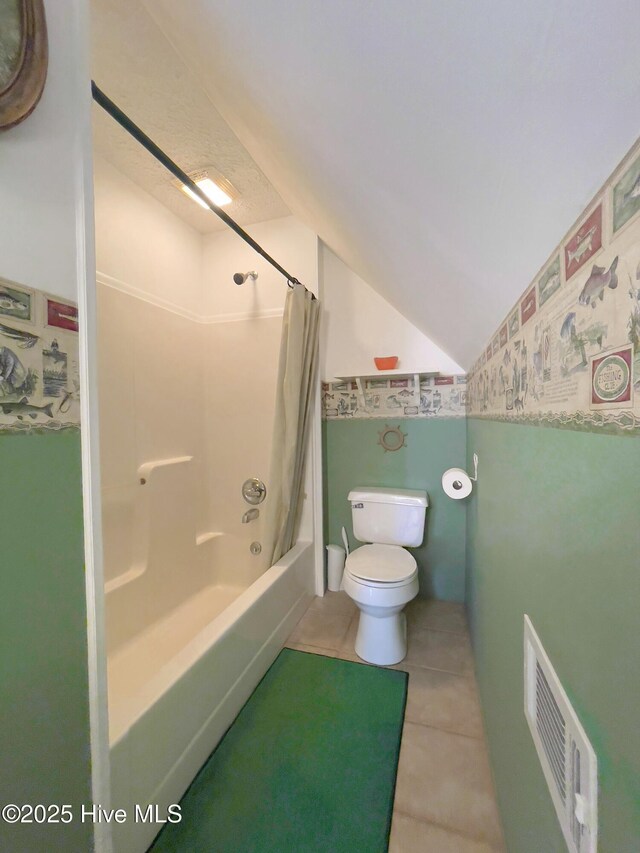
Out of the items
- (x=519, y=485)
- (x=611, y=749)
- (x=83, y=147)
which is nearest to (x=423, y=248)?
(x=519, y=485)

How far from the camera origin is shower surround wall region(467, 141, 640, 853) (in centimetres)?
34

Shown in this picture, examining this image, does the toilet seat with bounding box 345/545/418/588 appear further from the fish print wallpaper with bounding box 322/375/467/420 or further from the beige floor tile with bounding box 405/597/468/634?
the fish print wallpaper with bounding box 322/375/467/420

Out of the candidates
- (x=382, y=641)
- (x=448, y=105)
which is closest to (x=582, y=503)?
(x=448, y=105)

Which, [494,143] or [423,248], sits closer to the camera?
[494,143]

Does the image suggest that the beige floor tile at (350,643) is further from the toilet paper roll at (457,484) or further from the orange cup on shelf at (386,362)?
the orange cup on shelf at (386,362)

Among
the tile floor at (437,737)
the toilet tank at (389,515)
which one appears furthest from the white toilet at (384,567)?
the tile floor at (437,737)

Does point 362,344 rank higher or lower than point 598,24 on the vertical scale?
higher

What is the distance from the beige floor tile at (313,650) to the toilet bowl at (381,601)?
0.43 feet

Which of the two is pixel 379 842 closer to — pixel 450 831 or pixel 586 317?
pixel 450 831

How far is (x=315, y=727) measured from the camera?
4.01 ft

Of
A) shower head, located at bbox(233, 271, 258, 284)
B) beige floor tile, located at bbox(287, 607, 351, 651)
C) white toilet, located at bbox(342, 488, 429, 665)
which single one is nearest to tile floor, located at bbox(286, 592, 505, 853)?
beige floor tile, located at bbox(287, 607, 351, 651)

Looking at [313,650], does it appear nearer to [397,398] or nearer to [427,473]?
[427,473]

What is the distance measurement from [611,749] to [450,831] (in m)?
0.98

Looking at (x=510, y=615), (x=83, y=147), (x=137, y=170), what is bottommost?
(x=510, y=615)
